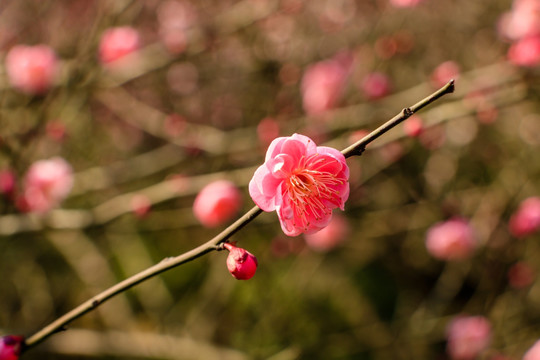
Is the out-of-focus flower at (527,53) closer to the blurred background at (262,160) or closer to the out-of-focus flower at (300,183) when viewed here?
the blurred background at (262,160)

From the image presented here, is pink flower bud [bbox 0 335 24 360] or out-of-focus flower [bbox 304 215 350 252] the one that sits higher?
out-of-focus flower [bbox 304 215 350 252]

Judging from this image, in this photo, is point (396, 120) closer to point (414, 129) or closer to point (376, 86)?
point (414, 129)

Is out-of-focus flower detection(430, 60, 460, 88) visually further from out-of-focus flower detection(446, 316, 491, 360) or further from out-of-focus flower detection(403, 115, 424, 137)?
out-of-focus flower detection(446, 316, 491, 360)

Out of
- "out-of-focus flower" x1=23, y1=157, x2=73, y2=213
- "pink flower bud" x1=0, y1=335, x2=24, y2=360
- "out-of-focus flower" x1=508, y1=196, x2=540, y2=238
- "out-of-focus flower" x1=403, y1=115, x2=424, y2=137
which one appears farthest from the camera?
"out-of-focus flower" x1=508, y1=196, x2=540, y2=238

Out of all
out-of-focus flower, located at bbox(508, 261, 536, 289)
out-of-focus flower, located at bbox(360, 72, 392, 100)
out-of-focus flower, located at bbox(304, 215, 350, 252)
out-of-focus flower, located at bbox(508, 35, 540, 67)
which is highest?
out-of-focus flower, located at bbox(360, 72, 392, 100)

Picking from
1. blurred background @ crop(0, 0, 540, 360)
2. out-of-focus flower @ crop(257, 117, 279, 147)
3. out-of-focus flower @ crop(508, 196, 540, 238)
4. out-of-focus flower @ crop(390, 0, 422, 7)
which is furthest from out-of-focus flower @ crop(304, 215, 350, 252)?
out-of-focus flower @ crop(390, 0, 422, 7)

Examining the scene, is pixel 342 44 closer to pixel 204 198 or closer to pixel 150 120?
pixel 150 120

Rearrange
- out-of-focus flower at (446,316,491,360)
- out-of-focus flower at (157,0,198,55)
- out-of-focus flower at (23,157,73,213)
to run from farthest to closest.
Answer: out-of-focus flower at (157,0,198,55)
out-of-focus flower at (446,316,491,360)
out-of-focus flower at (23,157,73,213)

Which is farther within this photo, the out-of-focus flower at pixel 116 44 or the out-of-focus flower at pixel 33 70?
the out-of-focus flower at pixel 116 44

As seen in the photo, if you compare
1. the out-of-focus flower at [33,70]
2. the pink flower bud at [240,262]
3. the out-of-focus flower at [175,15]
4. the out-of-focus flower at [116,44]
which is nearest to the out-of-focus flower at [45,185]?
the out-of-focus flower at [33,70]
